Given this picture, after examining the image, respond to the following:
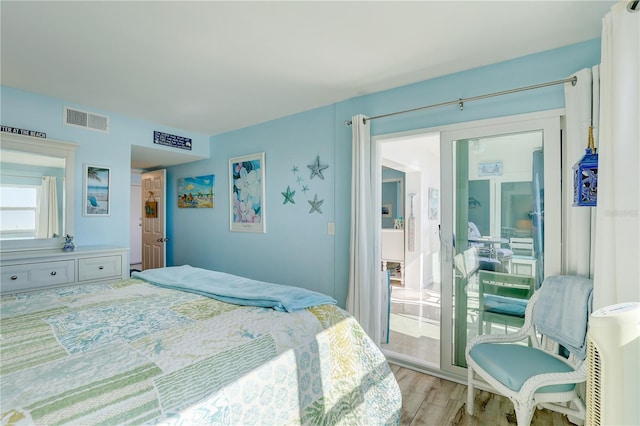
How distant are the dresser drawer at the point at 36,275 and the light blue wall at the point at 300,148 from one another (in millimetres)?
480

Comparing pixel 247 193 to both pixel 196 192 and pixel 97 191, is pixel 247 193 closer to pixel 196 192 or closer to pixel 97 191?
pixel 196 192

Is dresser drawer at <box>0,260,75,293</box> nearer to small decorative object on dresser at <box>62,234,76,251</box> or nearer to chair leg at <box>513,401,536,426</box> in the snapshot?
small decorative object on dresser at <box>62,234,76,251</box>

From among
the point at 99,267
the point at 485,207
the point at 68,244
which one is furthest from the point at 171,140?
the point at 485,207

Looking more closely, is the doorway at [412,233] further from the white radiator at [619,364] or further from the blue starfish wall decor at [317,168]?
the white radiator at [619,364]

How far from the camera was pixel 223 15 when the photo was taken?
5.87ft

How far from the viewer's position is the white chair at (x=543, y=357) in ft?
5.16

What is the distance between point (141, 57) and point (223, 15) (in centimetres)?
89

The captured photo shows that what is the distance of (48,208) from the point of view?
307cm

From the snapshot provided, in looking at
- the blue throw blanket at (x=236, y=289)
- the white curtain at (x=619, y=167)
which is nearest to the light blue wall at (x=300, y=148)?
the white curtain at (x=619, y=167)

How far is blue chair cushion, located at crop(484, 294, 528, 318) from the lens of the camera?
7.54 feet

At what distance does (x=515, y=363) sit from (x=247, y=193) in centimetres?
324

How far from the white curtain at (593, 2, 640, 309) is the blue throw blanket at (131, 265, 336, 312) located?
1.44 m

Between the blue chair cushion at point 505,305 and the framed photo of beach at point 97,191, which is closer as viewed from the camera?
the blue chair cushion at point 505,305

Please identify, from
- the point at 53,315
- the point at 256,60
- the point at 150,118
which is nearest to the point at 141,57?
the point at 256,60
